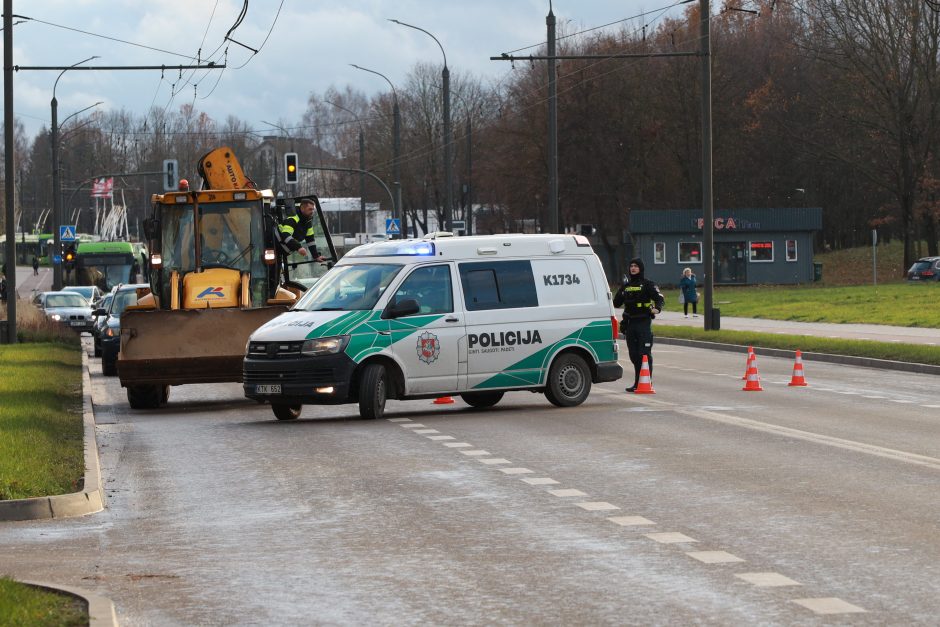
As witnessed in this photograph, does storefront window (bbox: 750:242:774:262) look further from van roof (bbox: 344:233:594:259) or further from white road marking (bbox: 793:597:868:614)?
white road marking (bbox: 793:597:868:614)

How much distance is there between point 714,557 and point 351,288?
1108cm

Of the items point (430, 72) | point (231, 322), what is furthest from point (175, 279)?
point (430, 72)

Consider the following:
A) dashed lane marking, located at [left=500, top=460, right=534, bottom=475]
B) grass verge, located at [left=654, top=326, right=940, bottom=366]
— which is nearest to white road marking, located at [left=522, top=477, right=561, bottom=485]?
dashed lane marking, located at [left=500, top=460, right=534, bottom=475]

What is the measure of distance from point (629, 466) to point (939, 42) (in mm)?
63541

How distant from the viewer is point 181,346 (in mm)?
21922

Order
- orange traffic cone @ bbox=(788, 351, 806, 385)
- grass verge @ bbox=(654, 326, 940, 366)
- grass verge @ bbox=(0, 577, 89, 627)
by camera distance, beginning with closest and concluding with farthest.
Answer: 1. grass verge @ bbox=(0, 577, 89, 627)
2. orange traffic cone @ bbox=(788, 351, 806, 385)
3. grass verge @ bbox=(654, 326, 940, 366)

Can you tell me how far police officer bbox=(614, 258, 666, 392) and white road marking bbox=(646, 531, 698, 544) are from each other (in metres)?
12.4

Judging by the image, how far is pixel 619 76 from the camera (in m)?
81.3

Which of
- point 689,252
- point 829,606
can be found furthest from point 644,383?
point 689,252

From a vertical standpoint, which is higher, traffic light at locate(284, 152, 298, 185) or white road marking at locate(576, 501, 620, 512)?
traffic light at locate(284, 152, 298, 185)

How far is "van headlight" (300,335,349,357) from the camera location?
18.8 m

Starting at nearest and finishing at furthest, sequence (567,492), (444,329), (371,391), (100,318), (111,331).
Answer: (567,492)
(371,391)
(444,329)
(111,331)
(100,318)

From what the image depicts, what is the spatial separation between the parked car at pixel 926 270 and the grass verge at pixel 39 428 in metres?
48.3

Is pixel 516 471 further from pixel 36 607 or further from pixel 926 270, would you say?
pixel 926 270
